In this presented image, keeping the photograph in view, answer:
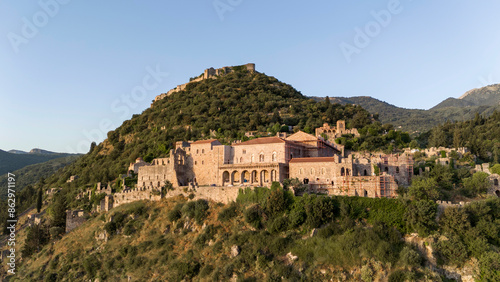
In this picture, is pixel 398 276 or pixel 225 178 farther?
pixel 225 178

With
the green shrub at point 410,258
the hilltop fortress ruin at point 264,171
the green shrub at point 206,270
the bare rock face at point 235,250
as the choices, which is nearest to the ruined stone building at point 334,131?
the hilltop fortress ruin at point 264,171

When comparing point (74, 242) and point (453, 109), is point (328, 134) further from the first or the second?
point (453, 109)

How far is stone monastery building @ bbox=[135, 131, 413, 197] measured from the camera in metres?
36.3

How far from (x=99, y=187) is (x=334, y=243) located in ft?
124

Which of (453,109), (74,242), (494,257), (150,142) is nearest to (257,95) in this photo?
(150,142)

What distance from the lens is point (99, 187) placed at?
55.8m

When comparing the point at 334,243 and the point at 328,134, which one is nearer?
the point at 334,243

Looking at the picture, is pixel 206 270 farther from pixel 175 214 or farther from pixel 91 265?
pixel 91 265

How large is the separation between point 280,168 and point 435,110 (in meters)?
125

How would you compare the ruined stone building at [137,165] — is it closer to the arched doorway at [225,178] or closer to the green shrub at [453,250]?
the arched doorway at [225,178]

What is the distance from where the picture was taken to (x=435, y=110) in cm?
→ 14562

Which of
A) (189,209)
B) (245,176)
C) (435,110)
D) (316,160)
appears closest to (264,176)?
(245,176)

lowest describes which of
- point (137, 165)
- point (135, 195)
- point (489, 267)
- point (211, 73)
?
point (489, 267)

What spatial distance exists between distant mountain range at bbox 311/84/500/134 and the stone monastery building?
64.8 m
